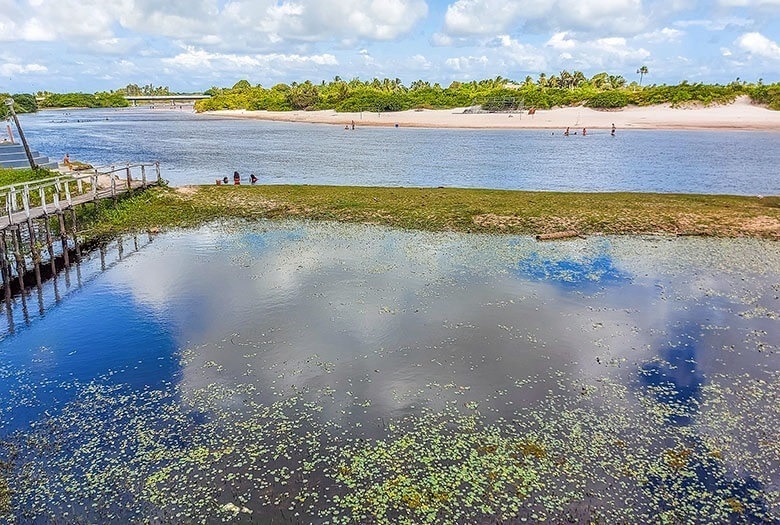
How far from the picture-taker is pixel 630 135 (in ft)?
354

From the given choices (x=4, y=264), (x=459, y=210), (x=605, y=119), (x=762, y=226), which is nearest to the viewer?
(x=4, y=264)

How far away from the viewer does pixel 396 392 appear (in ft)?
47.6

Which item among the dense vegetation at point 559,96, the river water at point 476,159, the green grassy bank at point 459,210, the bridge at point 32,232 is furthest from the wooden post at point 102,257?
the dense vegetation at point 559,96

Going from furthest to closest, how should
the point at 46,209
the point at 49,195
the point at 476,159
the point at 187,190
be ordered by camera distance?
the point at 476,159 → the point at 187,190 → the point at 49,195 → the point at 46,209

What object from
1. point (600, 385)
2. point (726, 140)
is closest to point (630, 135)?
point (726, 140)

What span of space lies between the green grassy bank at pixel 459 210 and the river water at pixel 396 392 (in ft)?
22.3

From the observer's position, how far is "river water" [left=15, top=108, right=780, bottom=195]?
167 ft

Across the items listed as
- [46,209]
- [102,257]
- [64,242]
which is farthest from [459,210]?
[46,209]

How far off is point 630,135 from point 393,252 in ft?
322

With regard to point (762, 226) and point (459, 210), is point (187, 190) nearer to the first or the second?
point (459, 210)

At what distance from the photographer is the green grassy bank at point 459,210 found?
103 ft

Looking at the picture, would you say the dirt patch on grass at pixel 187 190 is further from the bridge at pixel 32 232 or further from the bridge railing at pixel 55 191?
the bridge at pixel 32 232

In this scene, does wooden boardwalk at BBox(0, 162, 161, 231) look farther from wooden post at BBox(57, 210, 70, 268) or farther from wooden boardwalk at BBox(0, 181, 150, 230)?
wooden post at BBox(57, 210, 70, 268)

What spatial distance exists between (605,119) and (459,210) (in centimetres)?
11769
